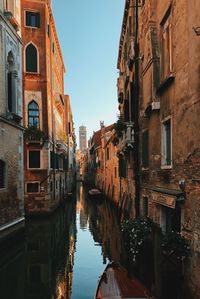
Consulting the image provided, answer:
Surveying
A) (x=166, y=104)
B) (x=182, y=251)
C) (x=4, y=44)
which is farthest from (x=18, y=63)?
(x=182, y=251)

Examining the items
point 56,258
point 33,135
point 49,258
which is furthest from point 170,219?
point 33,135

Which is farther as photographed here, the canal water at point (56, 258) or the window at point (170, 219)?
the canal water at point (56, 258)

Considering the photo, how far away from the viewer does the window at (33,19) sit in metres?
19.3

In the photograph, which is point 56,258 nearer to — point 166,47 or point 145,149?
point 145,149

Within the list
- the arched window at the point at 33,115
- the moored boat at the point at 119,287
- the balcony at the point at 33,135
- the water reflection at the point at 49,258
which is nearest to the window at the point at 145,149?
the moored boat at the point at 119,287

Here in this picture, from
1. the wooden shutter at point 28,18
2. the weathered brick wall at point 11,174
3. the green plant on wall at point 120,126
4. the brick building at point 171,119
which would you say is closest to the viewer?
the brick building at point 171,119

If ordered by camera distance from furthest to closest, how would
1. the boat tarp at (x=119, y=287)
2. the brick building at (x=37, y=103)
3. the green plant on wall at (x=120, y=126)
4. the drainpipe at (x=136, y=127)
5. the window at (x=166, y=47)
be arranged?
the brick building at (x=37, y=103), the green plant on wall at (x=120, y=126), the drainpipe at (x=136, y=127), the window at (x=166, y=47), the boat tarp at (x=119, y=287)

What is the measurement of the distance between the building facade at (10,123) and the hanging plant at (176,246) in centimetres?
702

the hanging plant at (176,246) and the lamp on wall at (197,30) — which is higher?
the lamp on wall at (197,30)

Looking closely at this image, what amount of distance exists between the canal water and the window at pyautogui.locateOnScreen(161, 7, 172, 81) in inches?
264

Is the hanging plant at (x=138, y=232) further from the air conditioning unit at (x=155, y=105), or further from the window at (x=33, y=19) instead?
the window at (x=33, y=19)

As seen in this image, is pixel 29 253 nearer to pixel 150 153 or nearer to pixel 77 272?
pixel 77 272

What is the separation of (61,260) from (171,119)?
692cm

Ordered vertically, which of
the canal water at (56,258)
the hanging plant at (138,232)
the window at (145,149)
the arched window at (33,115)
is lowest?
the canal water at (56,258)
